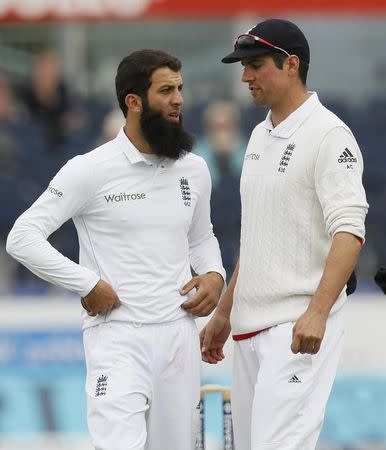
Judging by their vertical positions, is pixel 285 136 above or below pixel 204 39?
above

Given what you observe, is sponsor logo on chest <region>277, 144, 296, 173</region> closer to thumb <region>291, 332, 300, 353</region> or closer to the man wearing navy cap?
the man wearing navy cap

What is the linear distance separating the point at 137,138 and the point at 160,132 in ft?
0.37

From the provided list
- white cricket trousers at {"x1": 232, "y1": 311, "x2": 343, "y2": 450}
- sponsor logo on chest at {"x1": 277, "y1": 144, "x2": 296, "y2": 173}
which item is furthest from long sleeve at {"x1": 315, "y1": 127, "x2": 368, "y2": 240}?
white cricket trousers at {"x1": 232, "y1": 311, "x2": 343, "y2": 450}

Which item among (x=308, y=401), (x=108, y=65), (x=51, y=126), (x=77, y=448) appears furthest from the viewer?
(x=108, y=65)

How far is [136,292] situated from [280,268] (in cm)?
52

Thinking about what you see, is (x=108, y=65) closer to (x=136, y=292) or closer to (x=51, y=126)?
(x=51, y=126)

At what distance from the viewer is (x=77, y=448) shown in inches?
336

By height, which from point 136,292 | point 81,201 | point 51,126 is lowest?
point 51,126

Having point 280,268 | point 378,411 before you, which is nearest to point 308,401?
point 280,268

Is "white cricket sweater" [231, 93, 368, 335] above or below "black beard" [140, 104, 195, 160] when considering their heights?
below

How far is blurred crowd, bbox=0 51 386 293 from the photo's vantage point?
34.0 ft

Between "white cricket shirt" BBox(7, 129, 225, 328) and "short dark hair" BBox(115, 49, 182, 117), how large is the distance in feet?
0.64

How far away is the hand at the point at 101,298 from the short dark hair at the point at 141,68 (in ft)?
2.31

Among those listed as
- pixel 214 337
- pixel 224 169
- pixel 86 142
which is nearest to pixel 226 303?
pixel 214 337
